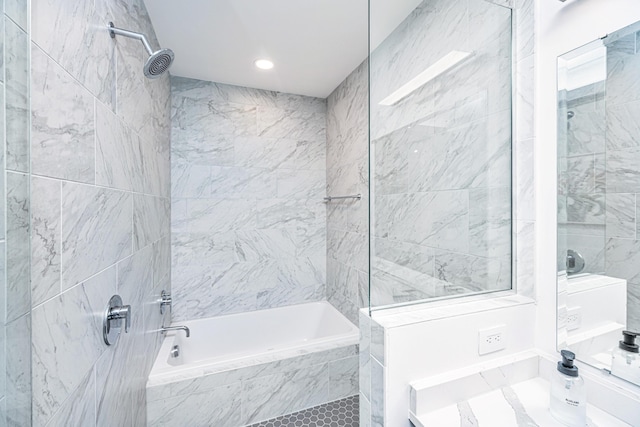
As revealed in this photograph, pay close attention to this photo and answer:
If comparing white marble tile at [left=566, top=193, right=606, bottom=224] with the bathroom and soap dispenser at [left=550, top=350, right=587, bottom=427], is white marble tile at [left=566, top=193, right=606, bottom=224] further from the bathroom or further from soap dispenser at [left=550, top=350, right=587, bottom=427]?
soap dispenser at [left=550, top=350, right=587, bottom=427]

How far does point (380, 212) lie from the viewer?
1232 mm

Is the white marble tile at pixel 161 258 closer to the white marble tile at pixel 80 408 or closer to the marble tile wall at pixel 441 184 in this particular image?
the white marble tile at pixel 80 408

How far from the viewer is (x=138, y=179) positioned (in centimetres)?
145

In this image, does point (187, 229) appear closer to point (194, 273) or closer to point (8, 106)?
point (194, 273)

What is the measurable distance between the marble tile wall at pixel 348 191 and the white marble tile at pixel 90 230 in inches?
58.1

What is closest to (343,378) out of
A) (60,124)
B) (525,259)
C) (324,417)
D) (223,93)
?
(324,417)

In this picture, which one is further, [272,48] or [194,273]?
[194,273]

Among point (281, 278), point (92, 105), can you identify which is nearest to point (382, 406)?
point (92, 105)

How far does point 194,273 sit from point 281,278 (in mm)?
806

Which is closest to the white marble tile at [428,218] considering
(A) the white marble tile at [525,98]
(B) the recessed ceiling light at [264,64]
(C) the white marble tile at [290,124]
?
(A) the white marble tile at [525,98]

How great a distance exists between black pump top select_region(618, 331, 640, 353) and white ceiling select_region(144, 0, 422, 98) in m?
1.32

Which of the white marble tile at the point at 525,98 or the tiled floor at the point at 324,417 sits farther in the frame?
the tiled floor at the point at 324,417

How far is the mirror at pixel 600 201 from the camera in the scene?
0.75m

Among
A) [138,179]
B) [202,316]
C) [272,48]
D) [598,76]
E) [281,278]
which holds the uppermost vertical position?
[272,48]
